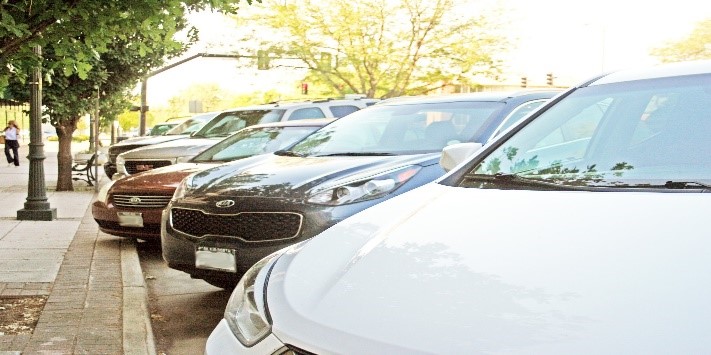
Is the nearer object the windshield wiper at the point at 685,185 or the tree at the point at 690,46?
the windshield wiper at the point at 685,185

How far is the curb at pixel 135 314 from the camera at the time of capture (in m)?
5.16

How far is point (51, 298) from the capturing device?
20.9ft

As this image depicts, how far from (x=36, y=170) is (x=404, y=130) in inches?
280

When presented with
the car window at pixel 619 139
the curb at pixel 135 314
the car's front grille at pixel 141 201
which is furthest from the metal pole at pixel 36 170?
the car window at pixel 619 139

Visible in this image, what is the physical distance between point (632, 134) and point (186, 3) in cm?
344

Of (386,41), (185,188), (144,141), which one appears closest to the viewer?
(185,188)

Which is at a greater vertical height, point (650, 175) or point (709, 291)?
point (650, 175)

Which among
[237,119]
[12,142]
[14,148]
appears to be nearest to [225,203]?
[237,119]

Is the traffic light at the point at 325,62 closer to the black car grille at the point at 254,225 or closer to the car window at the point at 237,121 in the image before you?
the car window at the point at 237,121

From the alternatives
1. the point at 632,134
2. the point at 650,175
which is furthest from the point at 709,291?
the point at 632,134

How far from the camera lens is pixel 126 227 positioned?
9.12m

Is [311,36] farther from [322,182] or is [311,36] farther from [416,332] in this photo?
[416,332]

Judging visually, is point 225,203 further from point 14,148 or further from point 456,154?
point 14,148

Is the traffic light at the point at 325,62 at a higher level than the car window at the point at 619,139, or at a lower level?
higher
